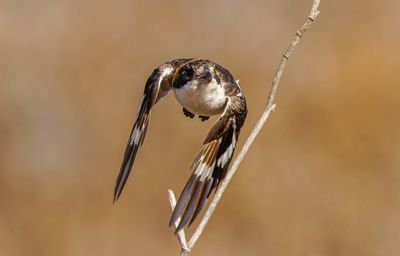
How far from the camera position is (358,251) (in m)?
8.34

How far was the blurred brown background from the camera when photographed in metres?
8.30

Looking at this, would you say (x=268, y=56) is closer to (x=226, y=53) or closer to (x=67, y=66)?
(x=226, y=53)

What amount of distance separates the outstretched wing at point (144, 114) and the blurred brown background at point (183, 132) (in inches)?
125

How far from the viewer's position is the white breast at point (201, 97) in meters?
4.75

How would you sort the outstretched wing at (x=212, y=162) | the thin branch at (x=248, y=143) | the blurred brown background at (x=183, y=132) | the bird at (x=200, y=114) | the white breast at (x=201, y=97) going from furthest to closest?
the blurred brown background at (x=183, y=132), the white breast at (x=201, y=97), the bird at (x=200, y=114), the outstretched wing at (x=212, y=162), the thin branch at (x=248, y=143)

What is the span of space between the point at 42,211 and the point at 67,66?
4.17ft

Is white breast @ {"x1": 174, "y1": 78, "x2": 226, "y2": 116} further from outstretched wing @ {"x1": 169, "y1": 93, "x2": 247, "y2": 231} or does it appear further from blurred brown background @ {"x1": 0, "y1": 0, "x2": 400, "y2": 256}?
blurred brown background @ {"x1": 0, "y1": 0, "x2": 400, "y2": 256}

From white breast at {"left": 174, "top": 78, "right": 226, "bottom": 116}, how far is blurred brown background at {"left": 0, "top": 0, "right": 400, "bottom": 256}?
126 inches

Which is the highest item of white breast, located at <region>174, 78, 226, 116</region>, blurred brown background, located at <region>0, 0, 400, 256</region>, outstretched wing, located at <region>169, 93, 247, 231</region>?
white breast, located at <region>174, 78, 226, 116</region>

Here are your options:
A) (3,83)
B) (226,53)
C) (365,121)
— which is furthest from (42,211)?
(365,121)

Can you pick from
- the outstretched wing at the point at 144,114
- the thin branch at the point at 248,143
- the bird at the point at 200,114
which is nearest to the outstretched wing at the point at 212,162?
the bird at the point at 200,114

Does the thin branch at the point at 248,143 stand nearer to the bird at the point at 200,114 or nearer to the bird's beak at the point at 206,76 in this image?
the bird at the point at 200,114

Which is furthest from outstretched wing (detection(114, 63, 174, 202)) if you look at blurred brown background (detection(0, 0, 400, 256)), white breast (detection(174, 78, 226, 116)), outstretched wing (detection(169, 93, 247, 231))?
blurred brown background (detection(0, 0, 400, 256))

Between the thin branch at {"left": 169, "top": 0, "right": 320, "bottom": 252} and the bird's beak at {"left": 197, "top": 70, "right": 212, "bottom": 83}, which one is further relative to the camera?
the bird's beak at {"left": 197, "top": 70, "right": 212, "bottom": 83}
